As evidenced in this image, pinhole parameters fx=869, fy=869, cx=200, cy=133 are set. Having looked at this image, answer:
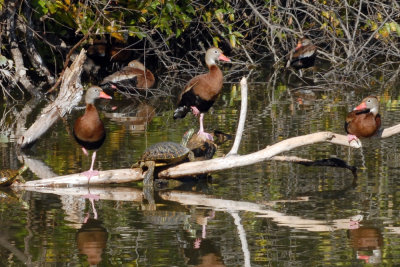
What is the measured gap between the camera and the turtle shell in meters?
9.13

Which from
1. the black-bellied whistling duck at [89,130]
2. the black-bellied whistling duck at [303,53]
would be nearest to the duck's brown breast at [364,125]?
the black-bellied whistling duck at [89,130]

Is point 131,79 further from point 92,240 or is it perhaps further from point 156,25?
point 92,240

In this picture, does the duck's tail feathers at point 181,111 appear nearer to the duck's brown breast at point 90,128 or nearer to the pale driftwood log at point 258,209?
the duck's brown breast at point 90,128

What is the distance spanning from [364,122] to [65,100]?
3.83 metres

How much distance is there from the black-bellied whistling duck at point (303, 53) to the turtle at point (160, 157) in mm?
9033

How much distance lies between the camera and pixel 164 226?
7.52 metres

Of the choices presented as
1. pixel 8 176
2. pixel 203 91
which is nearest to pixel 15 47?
pixel 203 91

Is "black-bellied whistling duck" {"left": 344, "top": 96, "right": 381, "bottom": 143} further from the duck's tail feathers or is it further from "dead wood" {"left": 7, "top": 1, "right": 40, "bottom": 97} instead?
"dead wood" {"left": 7, "top": 1, "right": 40, "bottom": 97}

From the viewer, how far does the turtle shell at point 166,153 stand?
360 inches

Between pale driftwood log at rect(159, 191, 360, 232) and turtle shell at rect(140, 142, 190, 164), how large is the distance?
1.26 ft

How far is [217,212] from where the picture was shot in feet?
26.1

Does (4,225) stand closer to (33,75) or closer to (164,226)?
(164,226)

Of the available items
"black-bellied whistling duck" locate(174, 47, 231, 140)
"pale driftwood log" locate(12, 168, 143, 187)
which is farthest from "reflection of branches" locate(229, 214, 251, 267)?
"black-bellied whistling duck" locate(174, 47, 231, 140)

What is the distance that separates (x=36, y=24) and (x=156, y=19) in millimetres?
2707
